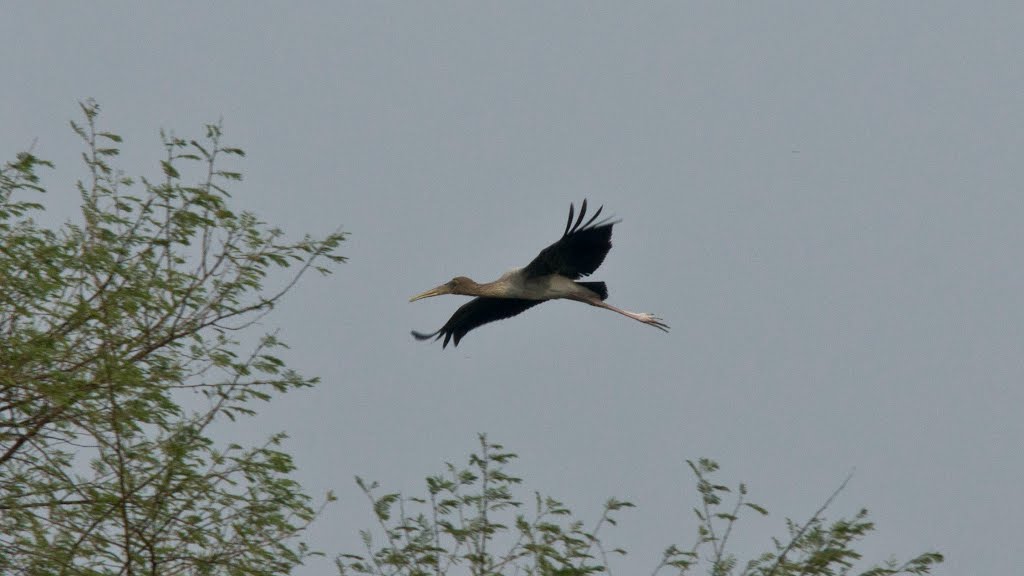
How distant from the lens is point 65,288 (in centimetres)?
918

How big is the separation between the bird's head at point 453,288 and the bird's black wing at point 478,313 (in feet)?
0.61

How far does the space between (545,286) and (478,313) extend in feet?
4.19

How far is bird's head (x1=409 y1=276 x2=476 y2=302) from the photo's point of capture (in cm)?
1432

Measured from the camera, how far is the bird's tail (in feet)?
44.9

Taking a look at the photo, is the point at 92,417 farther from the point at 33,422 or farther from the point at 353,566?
the point at 353,566

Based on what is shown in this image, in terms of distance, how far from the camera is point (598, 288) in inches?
543

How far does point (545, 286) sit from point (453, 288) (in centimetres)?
127

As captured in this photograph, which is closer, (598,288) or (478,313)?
(598,288)

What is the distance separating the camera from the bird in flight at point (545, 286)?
41.7 feet

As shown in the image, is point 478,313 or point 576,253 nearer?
point 576,253

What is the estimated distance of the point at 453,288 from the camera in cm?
1446

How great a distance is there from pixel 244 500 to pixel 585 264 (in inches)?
214

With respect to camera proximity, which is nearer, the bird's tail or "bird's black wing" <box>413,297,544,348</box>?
the bird's tail

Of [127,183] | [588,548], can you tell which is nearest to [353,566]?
[588,548]
